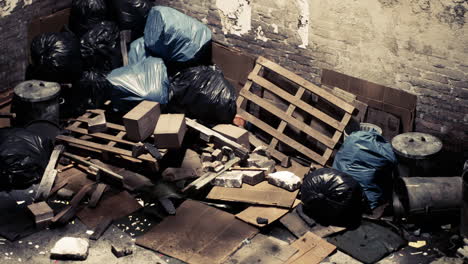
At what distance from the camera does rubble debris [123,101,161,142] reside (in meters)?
6.82

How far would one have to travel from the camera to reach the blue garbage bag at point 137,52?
805 centimetres

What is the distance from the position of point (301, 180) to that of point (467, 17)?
242cm

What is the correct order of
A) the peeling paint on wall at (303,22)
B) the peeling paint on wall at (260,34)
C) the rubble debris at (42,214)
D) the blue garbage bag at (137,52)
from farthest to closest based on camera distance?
1. the blue garbage bag at (137,52)
2. the peeling paint on wall at (260,34)
3. the peeling paint on wall at (303,22)
4. the rubble debris at (42,214)

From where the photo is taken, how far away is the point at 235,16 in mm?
7648

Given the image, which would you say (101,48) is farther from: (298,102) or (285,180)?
(285,180)

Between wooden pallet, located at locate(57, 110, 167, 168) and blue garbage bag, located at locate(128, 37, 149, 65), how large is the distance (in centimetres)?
92

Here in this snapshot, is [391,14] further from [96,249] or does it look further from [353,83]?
[96,249]

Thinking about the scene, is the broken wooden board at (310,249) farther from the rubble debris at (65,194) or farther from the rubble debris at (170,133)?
the rubble debris at (65,194)

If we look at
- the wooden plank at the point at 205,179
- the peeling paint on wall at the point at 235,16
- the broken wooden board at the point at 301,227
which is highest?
the peeling paint on wall at the point at 235,16

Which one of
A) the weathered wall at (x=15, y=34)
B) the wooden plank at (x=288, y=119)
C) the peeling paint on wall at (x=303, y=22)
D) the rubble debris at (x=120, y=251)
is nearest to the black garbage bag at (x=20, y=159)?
the weathered wall at (x=15, y=34)

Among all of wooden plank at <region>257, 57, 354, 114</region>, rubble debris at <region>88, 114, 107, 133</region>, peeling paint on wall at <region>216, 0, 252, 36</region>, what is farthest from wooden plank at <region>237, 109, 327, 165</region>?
rubble debris at <region>88, 114, 107, 133</region>

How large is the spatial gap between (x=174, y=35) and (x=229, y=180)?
84.0 inches

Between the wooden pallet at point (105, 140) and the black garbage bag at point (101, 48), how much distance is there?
0.81m

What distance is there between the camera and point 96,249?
5.88m
